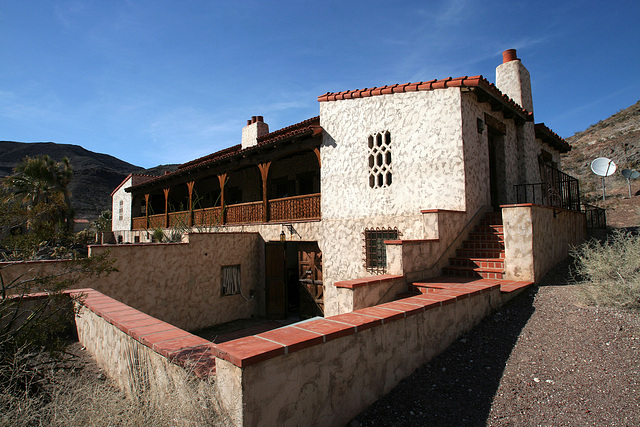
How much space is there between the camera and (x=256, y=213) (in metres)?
12.0

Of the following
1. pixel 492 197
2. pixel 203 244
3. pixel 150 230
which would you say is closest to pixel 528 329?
pixel 492 197

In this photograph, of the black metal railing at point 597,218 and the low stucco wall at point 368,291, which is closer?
the low stucco wall at point 368,291

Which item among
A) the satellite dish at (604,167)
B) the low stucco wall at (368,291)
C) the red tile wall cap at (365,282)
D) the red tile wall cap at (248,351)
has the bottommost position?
the low stucco wall at (368,291)

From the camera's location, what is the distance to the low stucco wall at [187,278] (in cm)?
884

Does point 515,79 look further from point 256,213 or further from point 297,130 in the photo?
point 256,213

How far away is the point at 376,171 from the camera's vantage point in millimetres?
8703

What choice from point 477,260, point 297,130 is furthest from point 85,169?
point 477,260

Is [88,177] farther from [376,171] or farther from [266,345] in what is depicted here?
[266,345]

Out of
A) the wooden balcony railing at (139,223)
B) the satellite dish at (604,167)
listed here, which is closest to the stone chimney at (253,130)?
the wooden balcony railing at (139,223)

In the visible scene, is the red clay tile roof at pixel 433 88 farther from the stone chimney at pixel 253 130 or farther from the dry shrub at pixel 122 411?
the dry shrub at pixel 122 411

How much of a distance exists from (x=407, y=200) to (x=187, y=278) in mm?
6579

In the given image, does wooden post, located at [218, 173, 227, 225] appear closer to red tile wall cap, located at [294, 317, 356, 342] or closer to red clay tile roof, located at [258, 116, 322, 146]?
red clay tile roof, located at [258, 116, 322, 146]

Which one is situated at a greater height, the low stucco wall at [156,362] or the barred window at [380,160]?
the barred window at [380,160]

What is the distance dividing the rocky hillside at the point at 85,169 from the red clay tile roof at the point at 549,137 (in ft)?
166
